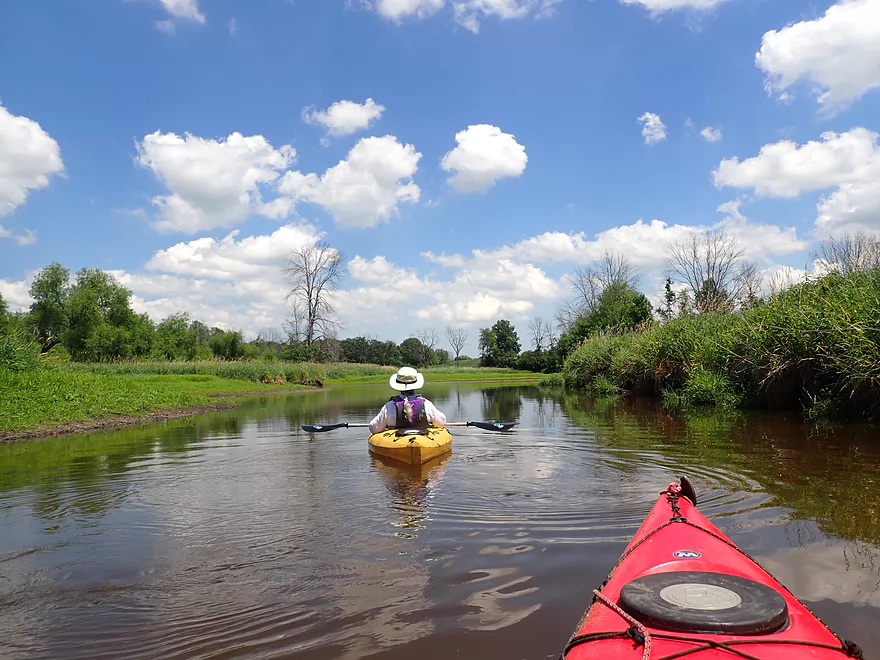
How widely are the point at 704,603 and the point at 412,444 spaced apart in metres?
5.76

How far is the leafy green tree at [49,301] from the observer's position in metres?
50.9

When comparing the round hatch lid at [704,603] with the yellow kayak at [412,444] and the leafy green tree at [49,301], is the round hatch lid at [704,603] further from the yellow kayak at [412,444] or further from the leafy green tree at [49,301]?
the leafy green tree at [49,301]

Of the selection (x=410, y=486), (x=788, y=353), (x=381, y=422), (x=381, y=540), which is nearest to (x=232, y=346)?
(x=381, y=422)

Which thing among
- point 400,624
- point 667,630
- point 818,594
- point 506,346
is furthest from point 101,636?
point 506,346

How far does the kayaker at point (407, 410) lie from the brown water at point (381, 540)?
618mm

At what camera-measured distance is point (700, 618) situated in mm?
2076

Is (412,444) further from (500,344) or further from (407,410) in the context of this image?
(500,344)

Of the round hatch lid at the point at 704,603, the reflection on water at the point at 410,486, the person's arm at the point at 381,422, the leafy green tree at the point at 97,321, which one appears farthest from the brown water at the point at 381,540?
the leafy green tree at the point at 97,321

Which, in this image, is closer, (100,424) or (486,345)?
(100,424)

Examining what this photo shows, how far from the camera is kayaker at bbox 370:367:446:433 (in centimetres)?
866

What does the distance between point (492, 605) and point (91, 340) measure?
53.7 meters

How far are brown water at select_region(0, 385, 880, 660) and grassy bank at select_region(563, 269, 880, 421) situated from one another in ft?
4.16

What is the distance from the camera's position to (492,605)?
3361mm

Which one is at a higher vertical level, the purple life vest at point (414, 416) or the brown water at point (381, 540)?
the purple life vest at point (414, 416)
